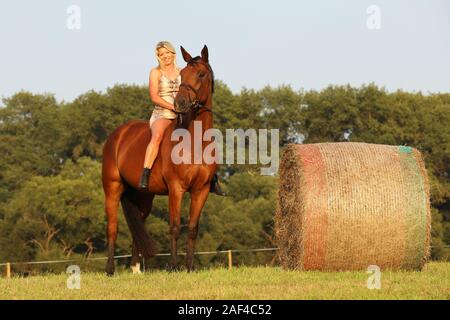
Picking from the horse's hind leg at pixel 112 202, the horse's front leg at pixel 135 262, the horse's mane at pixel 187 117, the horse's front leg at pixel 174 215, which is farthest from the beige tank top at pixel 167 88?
the horse's front leg at pixel 135 262

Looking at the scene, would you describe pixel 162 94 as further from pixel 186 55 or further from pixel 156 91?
pixel 186 55

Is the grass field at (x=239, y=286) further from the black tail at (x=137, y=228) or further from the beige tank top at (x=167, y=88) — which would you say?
the beige tank top at (x=167, y=88)

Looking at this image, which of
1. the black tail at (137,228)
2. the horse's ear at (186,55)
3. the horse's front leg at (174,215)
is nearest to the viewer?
the horse's ear at (186,55)

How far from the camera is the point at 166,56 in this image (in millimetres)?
13250

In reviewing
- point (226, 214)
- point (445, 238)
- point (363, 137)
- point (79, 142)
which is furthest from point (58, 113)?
point (445, 238)

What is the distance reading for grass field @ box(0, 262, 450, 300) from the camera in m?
9.58

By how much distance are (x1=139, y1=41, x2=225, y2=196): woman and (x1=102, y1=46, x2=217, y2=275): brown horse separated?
13cm

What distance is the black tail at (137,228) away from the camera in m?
14.0

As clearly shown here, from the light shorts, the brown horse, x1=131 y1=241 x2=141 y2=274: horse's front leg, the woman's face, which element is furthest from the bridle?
A: x1=131 y1=241 x2=141 y2=274: horse's front leg

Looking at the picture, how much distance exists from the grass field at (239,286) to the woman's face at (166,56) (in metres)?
3.27

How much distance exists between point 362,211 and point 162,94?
360cm

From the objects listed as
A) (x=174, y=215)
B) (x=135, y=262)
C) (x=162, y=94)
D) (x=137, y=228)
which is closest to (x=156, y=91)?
(x=162, y=94)

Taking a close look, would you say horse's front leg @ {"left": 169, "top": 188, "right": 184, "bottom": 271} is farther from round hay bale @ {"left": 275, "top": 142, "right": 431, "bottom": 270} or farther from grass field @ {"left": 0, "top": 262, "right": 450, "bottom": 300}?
round hay bale @ {"left": 275, "top": 142, "right": 431, "bottom": 270}

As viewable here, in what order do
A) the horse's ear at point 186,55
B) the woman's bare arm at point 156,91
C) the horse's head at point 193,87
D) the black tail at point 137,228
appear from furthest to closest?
the black tail at point 137,228 → the woman's bare arm at point 156,91 → the horse's ear at point 186,55 → the horse's head at point 193,87
